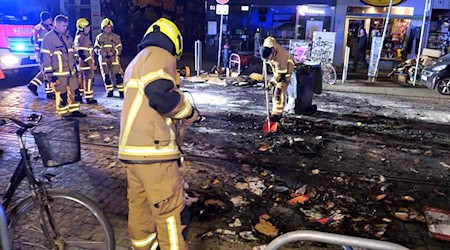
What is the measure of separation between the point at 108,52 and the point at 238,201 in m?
6.99

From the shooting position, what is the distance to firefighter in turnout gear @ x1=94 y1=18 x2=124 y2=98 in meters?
10.1

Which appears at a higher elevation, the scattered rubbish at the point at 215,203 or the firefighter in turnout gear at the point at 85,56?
the firefighter in turnout gear at the point at 85,56

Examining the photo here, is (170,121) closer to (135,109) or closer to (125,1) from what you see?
(135,109)

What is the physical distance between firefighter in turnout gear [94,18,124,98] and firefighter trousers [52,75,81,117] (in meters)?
2.05

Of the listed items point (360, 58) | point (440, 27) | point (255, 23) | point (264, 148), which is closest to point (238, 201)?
point (264, 148)

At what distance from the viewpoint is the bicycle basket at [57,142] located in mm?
2861

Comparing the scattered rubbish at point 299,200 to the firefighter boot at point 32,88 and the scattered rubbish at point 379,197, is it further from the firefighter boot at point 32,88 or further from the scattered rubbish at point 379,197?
the firefighter boot at point 32,88

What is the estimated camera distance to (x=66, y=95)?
7.85 m

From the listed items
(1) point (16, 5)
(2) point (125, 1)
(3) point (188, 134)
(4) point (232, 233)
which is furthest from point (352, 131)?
(2) point (125, 1)

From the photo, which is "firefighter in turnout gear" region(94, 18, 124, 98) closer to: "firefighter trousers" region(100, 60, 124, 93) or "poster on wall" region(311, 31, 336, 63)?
"firefighter trousers" region(100, 60, 124, 93)

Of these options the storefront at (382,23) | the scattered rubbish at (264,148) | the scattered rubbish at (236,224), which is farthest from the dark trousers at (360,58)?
the scattered rubbish at (236,224)

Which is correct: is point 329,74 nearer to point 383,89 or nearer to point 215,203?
point 383,89

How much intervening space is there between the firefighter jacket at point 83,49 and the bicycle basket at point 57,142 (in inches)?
272

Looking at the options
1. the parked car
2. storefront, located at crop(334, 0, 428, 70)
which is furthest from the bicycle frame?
storefront, located at crop(334, 0, 428, 70)
